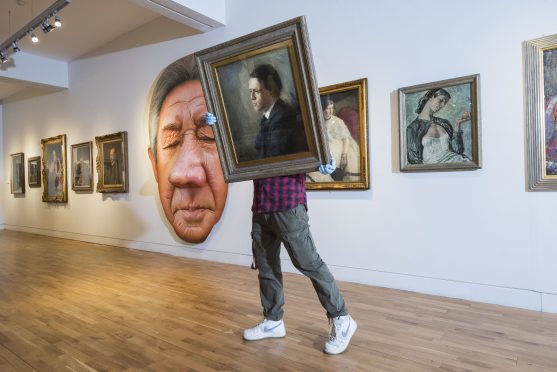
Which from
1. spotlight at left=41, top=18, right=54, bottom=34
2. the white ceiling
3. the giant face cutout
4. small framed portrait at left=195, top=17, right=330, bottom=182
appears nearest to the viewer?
Result: small framed portrait at left=195, top=17, right=330, bottom=182

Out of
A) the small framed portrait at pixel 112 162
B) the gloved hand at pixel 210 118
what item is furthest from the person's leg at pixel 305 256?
the small framed portrait at pixel 112 162

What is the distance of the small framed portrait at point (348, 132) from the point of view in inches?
185

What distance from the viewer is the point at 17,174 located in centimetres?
1182

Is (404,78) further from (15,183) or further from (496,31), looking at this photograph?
(15,183)

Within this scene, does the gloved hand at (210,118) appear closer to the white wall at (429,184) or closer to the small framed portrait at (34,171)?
the white wall at (429,184)

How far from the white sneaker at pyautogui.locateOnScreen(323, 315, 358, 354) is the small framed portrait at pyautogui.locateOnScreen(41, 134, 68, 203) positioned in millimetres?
8880

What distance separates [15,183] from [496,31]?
1308 cm

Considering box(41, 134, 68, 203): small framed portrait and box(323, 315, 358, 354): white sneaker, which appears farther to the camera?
box(41, 134, 68, 203): small framed portrait

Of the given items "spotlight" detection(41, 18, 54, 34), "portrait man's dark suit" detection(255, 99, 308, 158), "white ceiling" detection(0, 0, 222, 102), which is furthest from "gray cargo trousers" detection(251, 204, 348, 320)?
"spotlight" detection(41, 18, 54, 34)

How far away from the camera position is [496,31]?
385 cm

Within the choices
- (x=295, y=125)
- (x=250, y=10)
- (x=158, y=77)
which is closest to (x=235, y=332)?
(x=295, y=125)

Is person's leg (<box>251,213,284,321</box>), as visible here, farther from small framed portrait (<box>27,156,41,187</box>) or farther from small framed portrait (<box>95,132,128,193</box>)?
small framed portrait (<box>27,156,41,187</box>)

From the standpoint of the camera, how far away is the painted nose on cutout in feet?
21.3

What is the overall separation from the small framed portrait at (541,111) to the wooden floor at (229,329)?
50.3 inches
